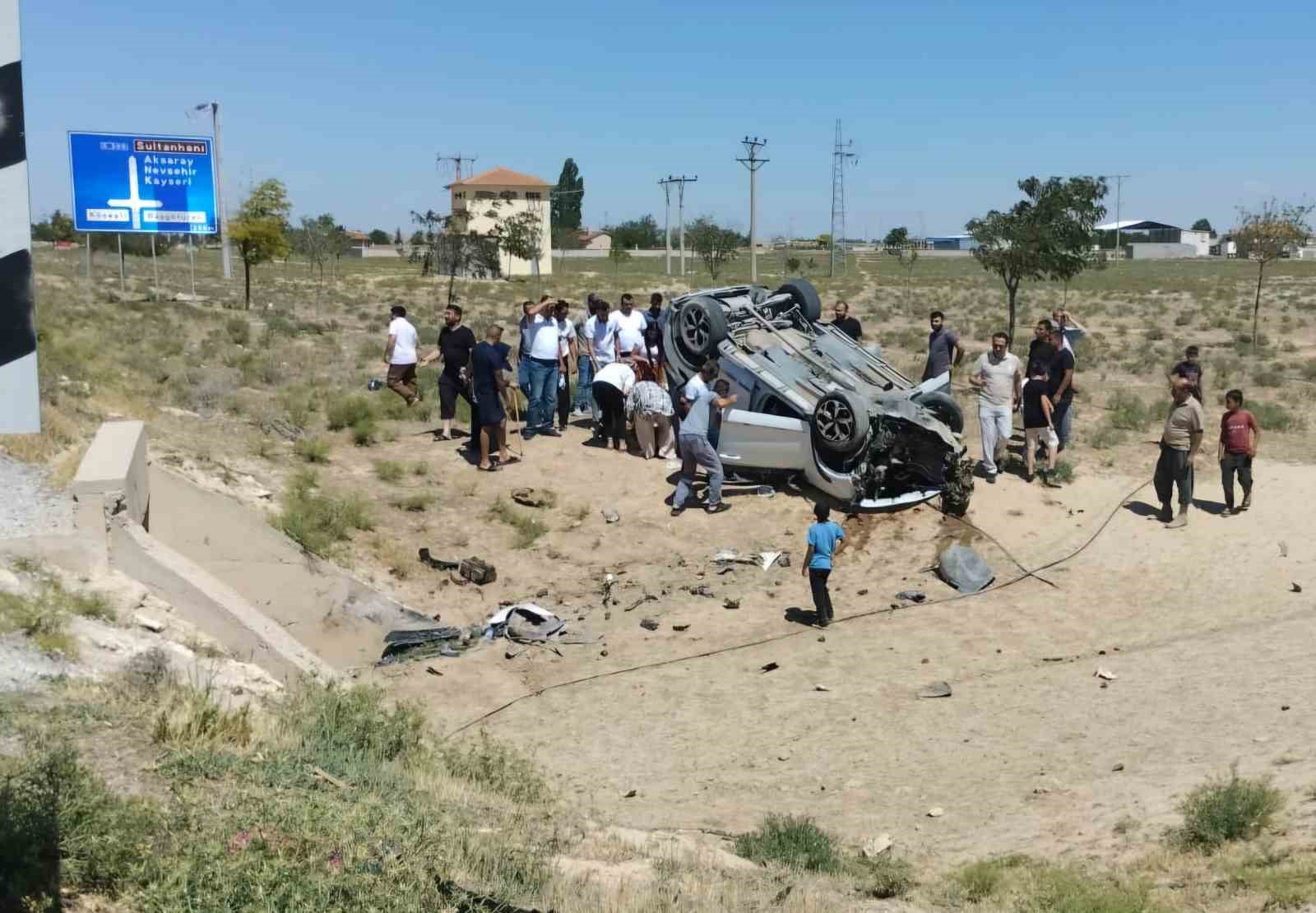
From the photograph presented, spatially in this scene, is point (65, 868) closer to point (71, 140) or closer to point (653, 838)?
point (653, 838)

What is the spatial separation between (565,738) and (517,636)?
6.82ft

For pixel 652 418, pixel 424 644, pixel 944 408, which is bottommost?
pixel 424 644

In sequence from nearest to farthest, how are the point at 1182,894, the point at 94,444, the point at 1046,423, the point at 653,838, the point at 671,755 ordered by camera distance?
the point at 1182,894, the point at 653,838, the point at 671,755, the point at 94,444, the point at 1046,423

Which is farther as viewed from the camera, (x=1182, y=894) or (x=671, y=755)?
(x=671, y=755)

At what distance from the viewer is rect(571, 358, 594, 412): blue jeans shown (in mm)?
16016

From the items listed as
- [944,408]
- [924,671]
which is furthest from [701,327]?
[924,671]

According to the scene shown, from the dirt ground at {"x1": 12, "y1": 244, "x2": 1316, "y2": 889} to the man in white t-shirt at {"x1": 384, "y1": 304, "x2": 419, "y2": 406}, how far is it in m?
0.53

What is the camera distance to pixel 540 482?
44.9ft

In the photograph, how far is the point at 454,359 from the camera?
47.5 ft

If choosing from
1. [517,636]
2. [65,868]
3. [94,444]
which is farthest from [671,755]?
[94,444]

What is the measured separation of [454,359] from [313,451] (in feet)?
6.59

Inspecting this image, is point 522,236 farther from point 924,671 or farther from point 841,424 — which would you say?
point 924,671

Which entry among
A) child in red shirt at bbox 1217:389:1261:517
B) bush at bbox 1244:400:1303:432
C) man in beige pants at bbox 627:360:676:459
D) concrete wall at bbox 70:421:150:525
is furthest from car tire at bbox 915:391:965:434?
concrete wall at bbox 70:421:150:525

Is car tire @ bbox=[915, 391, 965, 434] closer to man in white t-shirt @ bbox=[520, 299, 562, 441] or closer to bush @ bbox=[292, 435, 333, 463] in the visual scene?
man in white t-shirt @ bbox=[520, 299, 562, 441]
